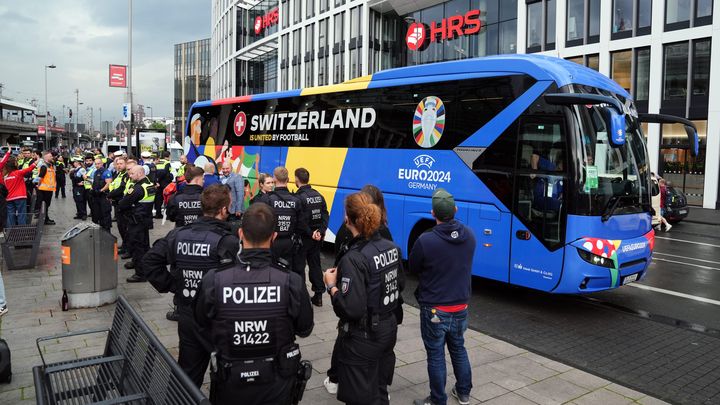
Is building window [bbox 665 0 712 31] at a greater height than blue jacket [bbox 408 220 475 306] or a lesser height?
greater

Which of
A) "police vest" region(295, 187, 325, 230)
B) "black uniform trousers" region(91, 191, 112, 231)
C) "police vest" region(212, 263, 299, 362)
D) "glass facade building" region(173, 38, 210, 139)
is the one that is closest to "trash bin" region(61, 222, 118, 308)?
"police vest" region(295, 187, 325, 230)

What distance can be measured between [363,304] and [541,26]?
29139mm

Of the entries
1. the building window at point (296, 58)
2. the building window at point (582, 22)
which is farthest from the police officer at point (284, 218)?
the building window at point (296, 58)

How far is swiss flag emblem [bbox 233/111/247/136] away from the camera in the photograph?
1345 cm

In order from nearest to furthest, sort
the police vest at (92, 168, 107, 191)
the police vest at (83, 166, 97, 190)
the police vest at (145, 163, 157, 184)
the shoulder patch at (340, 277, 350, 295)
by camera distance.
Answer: the shoulder patch at (340, 277, 350, 295) → the police vest at (92, 168, 107, 191) → the police vest at (145, 163, 157, 184) → the police vest at (83, 166, 97, 190)

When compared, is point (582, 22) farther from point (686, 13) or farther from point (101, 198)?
point (101, 198)

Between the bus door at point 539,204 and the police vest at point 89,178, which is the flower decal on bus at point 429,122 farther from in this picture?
the police vest at point 89,178

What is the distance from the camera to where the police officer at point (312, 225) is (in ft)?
22.9

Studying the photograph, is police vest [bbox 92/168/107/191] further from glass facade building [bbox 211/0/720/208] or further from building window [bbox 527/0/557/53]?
building window [bbox 527/0/557/53]

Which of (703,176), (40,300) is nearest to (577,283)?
(40,300)

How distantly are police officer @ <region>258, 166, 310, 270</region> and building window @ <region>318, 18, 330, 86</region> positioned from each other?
38002 millimetres

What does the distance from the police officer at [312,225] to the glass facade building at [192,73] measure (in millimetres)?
110105

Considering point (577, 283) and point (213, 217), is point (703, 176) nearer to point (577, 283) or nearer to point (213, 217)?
point (577, 283)

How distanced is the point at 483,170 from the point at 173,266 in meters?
4.99
